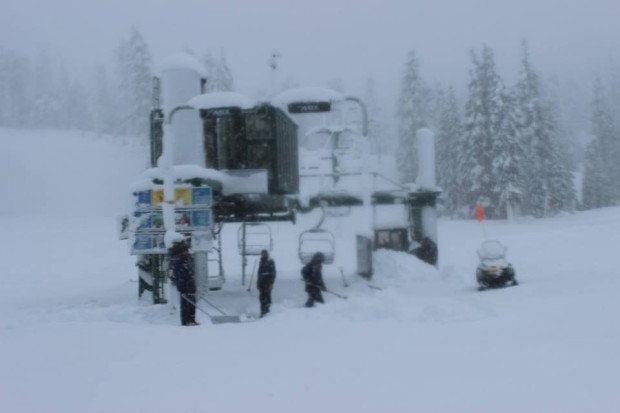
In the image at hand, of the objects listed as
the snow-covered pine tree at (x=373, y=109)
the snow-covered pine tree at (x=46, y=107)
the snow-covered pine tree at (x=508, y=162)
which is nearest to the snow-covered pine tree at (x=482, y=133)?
the snow-covered pine tree at (x=508, y=162)

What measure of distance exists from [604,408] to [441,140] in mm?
46256

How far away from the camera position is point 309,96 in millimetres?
13102

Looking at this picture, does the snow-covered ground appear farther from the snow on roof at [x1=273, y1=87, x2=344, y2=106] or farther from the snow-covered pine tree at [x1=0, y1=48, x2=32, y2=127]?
the snow-covered pine tree at [x1=0, y1=48, x2=32, y2=127]

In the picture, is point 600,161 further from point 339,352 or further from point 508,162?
point 339,352

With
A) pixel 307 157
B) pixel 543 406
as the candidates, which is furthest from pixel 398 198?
pixel 307 157

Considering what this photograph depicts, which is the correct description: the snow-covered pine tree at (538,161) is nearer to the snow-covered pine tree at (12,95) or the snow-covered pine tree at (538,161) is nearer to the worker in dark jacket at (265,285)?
the worker in dark jacket at (265,285)

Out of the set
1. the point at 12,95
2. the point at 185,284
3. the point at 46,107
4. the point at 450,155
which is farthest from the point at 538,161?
the point at 12,95

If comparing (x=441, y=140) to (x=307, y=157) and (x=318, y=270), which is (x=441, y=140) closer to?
(x=307, y=157)

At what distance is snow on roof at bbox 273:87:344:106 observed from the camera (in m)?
13.0

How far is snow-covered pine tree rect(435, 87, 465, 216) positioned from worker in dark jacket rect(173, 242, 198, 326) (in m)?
37.6

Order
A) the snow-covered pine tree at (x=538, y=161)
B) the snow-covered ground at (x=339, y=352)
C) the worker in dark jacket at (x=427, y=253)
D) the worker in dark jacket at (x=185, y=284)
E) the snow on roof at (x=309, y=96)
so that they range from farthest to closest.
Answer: the snow-covered pine tree at (x=538, y=161) → the worker in dark jacket at (x=427, y=253) → the snow on roof at (x=309, y=96) → the worker in dark jacket at (x=185, y=284) → the snow-covered ground at (x=339, y=352)

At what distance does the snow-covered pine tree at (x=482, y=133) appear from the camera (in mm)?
42344

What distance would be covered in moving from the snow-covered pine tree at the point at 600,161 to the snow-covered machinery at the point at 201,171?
4494 cm

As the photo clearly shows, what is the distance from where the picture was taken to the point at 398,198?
19.3 metres
